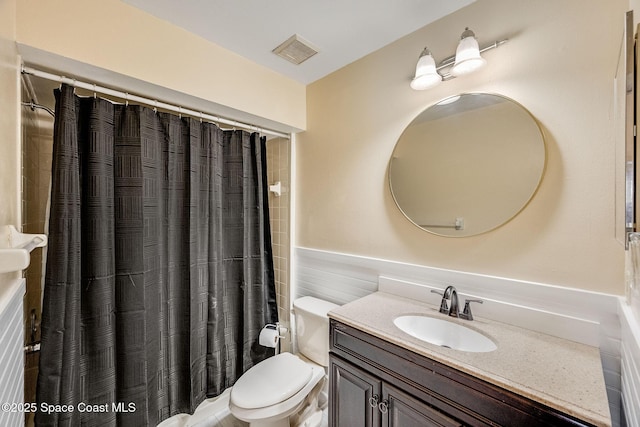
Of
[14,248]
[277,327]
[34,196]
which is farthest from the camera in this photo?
[277,327]

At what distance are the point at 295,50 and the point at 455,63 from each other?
0.96 metres

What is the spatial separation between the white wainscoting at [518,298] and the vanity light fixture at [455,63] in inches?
38.3

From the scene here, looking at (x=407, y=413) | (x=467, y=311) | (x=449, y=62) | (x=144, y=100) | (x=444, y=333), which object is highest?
(x=449, y=62)

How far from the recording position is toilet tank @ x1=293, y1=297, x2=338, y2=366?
1.67 metres

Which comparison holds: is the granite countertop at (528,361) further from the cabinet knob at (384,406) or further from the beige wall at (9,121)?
the beige wall at (9,121)

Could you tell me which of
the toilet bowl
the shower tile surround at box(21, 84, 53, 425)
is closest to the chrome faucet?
the toilet bowl

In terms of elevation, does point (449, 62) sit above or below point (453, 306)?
above

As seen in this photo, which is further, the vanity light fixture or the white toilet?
the white toilet

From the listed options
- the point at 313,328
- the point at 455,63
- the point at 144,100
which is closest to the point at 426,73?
the point at 455,63

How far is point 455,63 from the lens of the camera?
3.88ft

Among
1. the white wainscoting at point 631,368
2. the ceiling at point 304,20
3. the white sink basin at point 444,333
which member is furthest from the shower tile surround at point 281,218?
the white wainscoting at point 631,368

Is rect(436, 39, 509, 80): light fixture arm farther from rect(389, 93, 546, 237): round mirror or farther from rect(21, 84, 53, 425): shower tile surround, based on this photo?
rect(21, 84, 53, 425): shower tile surround

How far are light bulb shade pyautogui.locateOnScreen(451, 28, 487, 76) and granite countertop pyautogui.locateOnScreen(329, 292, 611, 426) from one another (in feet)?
3.82

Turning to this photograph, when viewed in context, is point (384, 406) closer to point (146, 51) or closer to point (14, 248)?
point (14, 248)
